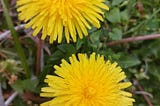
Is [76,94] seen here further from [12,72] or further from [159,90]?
[159,90]

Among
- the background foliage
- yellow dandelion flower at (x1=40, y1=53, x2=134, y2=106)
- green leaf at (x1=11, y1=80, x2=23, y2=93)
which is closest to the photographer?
yellow dandelion flower at (x1=40, y1=53, x2=134, y2=106)

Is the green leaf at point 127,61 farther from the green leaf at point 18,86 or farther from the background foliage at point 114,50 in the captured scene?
the green leaf at point 18,86

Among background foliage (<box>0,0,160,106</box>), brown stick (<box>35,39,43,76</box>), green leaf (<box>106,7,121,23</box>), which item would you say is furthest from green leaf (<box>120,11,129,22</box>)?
brown stick (<box>35,39,43,76</box>)

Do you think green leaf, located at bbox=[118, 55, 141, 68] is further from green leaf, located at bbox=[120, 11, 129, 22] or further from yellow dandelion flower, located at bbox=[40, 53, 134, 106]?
yellow dandelion flower, located at bbox=[40, 53, 134, 106]

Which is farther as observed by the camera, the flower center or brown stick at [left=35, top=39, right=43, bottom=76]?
brown stick at [left=35, top=39, right=43, bottom=76]

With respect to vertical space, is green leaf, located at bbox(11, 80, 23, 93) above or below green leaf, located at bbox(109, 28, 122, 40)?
below

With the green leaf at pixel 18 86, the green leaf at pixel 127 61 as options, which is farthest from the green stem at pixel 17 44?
the green leaf at pixel 127 61
